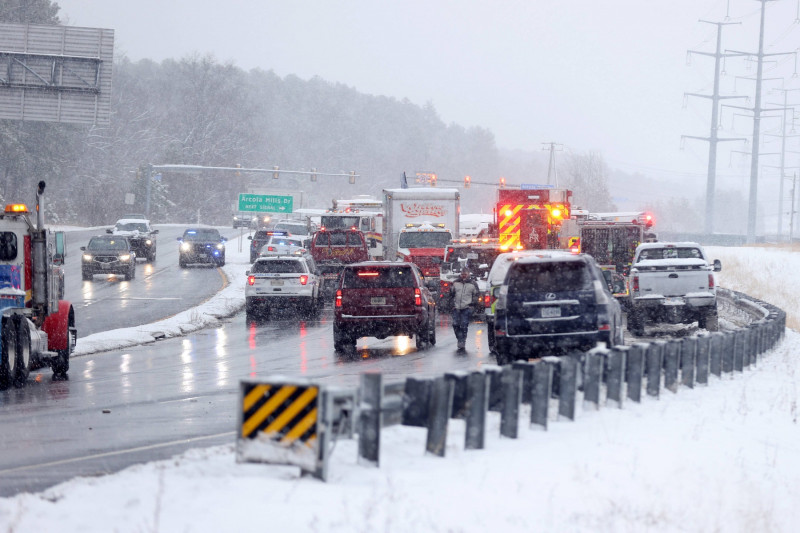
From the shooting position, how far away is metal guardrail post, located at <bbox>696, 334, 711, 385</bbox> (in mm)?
15812

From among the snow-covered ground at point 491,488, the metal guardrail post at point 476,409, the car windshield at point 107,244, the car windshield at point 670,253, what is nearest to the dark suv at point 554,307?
the snow-covered ground at point 491,488

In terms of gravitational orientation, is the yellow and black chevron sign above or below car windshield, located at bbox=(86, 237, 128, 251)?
above

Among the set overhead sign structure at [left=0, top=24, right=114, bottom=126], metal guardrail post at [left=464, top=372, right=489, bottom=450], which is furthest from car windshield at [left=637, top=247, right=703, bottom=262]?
metal guardrail post at [left=464, top=372, right=489, bottom=450]

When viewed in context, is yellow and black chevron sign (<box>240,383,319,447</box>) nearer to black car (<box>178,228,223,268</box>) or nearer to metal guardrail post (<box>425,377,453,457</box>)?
metal guardrail post (<box>425,377,453,457</box>)

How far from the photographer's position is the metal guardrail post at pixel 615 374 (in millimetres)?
12789

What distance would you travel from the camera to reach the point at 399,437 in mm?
10055

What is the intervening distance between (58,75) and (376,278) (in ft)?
57.0

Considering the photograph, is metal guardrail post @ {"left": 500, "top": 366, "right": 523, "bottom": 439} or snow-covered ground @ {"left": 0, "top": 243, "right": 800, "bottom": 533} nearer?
snow-covered ground @ {"left": 0, "top": 243, "right": 800, "bottom": 533}

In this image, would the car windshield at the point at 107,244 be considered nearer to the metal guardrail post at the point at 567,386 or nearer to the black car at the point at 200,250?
the black car at the point at 200,250

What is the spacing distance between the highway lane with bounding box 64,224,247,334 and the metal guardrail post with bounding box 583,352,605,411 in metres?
16.1

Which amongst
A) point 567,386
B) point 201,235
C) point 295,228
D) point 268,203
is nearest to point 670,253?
point 567,386

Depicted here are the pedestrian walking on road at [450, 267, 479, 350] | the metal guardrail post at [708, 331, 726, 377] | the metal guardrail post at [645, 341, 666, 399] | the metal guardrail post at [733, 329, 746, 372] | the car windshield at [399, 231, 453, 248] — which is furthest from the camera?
the car windshield at [399, 231, 453, 248]

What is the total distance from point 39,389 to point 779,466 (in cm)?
1067

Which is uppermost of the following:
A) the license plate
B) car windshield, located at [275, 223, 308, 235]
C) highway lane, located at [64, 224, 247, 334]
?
the license plate
